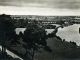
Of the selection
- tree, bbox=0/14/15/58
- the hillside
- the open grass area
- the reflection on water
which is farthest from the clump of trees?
the reflection on water

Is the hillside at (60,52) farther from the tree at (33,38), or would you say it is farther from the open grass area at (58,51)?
the tree at (33,38)

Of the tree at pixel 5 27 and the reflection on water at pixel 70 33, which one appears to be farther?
the reflection on water at pixel 70 33

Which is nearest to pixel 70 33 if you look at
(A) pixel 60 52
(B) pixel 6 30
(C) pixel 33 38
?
(A) pixel 60 52

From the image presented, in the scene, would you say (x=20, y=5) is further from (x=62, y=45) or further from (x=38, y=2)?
(x=62, y=45)

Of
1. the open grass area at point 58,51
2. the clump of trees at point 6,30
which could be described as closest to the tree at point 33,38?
the open grass area at point 58,51

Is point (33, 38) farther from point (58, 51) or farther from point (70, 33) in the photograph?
point (70, 33)

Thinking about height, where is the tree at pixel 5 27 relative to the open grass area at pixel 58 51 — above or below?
above

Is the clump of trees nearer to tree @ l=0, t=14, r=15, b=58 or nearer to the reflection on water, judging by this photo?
tree @ l=0, t=14, r=15, b=58
